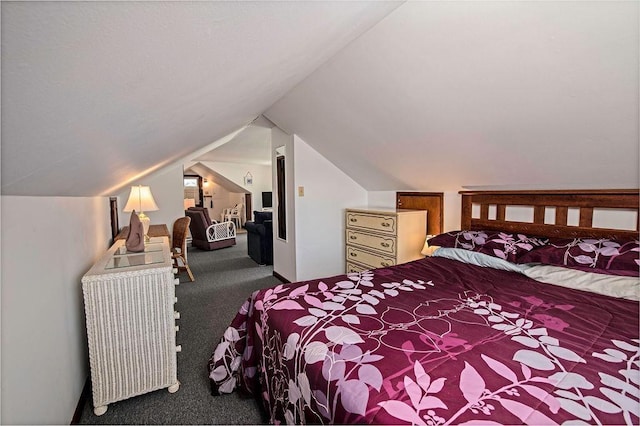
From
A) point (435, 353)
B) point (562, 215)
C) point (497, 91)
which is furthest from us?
point (562, 215)

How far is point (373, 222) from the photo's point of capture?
3.42m

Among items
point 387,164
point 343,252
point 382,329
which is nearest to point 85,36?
point 382,329

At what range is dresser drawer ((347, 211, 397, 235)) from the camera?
10.4ft

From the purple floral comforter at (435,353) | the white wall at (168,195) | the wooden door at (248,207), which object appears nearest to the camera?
the purple floral comforter at (435,353)

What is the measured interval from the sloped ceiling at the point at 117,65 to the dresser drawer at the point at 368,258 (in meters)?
2.40

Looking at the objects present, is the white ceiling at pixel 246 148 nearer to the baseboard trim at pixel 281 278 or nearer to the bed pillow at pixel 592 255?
the baseboard trim at pixel 281 278

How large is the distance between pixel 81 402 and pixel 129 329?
502mm

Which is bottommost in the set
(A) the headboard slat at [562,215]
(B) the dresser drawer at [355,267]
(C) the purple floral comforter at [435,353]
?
(B) the dresser drawer at [355,267]

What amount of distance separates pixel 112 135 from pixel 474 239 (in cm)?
253

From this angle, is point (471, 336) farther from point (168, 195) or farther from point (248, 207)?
point (248, 207)

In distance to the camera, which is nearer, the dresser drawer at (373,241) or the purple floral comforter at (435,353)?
the purple floral comforter at (435,353)

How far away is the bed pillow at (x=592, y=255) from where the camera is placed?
1.77m

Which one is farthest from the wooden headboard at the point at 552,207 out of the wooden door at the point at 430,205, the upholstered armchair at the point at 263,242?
the upholstered armchair at the point at 263,242

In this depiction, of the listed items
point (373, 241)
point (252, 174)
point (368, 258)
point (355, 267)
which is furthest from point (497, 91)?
point (252, 174)
